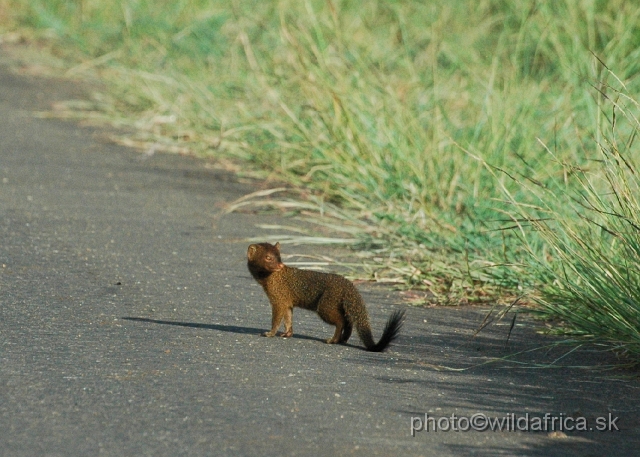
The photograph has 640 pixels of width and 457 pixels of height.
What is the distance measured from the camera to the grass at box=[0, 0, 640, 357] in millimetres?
5642

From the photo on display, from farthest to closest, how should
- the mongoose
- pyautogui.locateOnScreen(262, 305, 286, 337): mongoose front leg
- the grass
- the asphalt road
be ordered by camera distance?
1. the grass
2. pyautogui.locateOnScreen(262, 305, 286, 337): mongoose front leg
3. the mongoose
4. the asphalt road

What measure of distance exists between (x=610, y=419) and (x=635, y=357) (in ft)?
2.69

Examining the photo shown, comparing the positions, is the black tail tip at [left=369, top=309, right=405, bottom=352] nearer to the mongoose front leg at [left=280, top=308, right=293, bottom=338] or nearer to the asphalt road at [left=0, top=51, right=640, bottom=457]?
the asphalt road at [left=0, top=51, right=640, bottom=457]

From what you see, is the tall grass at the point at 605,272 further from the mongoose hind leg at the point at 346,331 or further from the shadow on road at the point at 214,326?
the shadow on road at the point at 214,326

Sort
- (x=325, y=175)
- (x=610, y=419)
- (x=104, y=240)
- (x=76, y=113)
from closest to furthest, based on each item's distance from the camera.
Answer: (x=610, y=419) < (x=104, y=240) < (x=325, y=175) < (x=76, y=113)

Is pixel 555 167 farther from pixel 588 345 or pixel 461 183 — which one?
pixel 588 345

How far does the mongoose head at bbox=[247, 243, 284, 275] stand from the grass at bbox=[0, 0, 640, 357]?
3.48 feet

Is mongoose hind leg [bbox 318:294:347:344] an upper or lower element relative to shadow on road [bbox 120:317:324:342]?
upper

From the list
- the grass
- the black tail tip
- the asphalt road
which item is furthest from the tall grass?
the black tail tip

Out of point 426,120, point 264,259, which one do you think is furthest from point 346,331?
point 426,120

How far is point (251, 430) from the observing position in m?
3.80

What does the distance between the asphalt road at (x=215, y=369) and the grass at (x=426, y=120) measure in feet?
1.48

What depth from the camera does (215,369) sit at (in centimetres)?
448

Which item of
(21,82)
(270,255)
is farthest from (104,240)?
(21,82)
